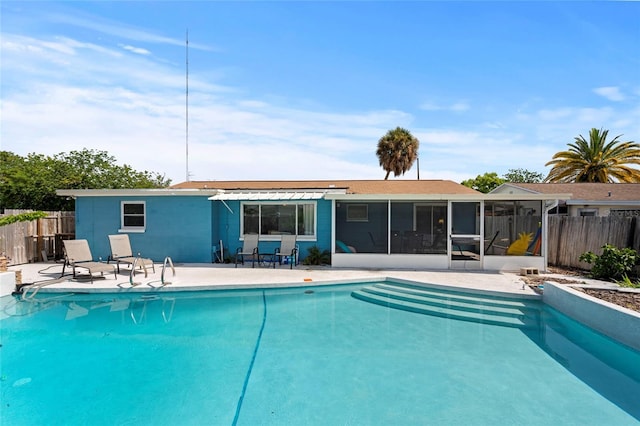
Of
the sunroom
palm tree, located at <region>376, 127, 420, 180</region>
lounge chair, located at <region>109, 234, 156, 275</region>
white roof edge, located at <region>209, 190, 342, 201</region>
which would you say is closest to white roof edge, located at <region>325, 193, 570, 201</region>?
the sunroom

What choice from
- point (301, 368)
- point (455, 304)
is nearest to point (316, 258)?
point (455, 304)

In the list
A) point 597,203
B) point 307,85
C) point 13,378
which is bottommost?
point 13,378

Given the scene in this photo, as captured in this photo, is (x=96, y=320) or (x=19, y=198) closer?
(x=96, y=320)

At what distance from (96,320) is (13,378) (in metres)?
2.91

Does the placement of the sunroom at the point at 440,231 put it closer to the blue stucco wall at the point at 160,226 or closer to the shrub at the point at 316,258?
the shrub at the point at 316,258

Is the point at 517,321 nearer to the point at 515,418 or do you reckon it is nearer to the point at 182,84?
the point at 515,418

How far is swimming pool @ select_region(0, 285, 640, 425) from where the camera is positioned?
4.84 metres

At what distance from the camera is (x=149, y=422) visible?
15.0 feet

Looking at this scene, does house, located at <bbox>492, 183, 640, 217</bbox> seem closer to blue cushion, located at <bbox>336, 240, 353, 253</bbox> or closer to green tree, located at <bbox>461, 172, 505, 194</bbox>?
blue cushion, located at <bbox>336, 240, 353, 253</bbox>

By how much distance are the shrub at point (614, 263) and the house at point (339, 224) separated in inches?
76.9

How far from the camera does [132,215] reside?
15.5m

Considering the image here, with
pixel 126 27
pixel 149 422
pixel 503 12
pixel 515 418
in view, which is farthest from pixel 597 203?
pixel 126 27

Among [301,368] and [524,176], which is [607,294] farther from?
[524,176]

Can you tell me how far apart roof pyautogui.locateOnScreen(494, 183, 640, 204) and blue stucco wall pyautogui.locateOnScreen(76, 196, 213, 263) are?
53.3 ft
